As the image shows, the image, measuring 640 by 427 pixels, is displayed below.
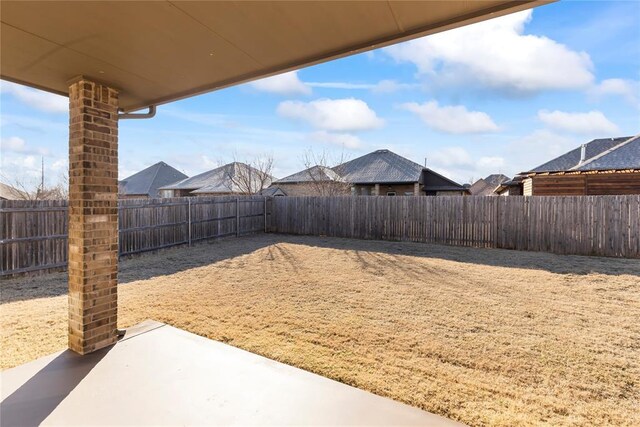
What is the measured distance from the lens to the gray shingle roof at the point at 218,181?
23786mm

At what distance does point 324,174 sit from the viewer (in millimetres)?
21344

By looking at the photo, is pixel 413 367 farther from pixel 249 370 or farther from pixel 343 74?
pixel 343 74

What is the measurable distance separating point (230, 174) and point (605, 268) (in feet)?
73.9

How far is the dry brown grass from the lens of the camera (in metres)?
2.31

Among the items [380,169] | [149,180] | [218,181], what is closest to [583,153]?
[380,169]

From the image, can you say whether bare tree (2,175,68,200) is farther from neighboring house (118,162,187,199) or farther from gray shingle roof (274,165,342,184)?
gray shingle roof (274,165,342,184)

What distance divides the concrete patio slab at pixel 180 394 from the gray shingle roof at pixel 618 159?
13.5 meters

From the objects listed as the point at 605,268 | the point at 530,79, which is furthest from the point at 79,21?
the point at 530,79

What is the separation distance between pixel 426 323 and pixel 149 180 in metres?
33.2

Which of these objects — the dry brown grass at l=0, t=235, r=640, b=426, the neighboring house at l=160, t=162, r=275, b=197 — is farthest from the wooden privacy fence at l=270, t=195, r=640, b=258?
the neighboring house at l=160, t=162, r=275, b=197

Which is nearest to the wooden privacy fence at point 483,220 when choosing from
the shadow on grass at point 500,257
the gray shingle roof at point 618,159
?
the shadow on grass at point 500,257

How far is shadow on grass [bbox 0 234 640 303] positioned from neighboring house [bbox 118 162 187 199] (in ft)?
75.7

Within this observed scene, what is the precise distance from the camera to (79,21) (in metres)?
1.80

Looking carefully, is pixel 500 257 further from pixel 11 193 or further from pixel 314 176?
pixel 11 193
